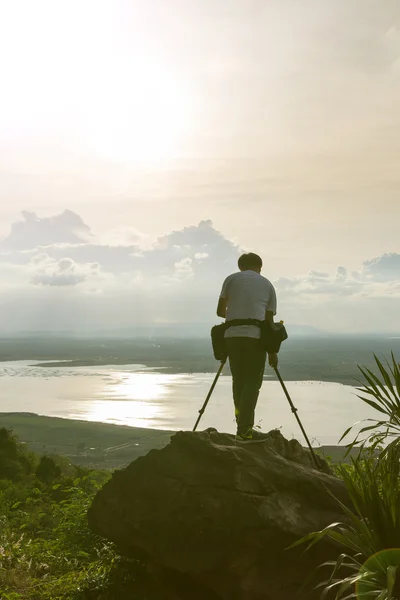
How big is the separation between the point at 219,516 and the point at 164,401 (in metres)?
103

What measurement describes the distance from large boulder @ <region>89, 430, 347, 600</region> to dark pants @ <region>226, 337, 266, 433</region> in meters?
0.42

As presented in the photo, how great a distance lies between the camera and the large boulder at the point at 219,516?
6.75 m

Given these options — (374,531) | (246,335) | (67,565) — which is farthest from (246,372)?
(67,565)

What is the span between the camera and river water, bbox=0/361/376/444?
79.2 m

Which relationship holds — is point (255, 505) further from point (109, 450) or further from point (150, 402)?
point (150, 402)

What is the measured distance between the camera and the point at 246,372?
828 cm

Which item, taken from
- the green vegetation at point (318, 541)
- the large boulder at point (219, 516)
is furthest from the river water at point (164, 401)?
the large boulder at point (219, 516)

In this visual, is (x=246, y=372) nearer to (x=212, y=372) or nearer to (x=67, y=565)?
(x=67, y=565)

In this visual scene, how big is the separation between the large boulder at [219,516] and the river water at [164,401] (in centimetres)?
5148

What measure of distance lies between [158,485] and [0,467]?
13.8m

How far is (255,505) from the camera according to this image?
22.8 ft

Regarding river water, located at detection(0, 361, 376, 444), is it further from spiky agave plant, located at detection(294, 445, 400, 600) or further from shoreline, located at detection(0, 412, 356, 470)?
spiky agave plant, located at detection(294, 445, 400, 600)

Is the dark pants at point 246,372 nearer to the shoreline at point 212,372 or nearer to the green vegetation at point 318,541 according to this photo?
the green vegetation at point 318,541

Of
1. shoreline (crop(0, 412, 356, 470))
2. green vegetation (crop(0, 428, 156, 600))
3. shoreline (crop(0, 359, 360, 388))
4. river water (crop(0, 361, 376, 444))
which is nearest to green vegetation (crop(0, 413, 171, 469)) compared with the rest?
shoreline (crop(0, 412, 356, 470))
